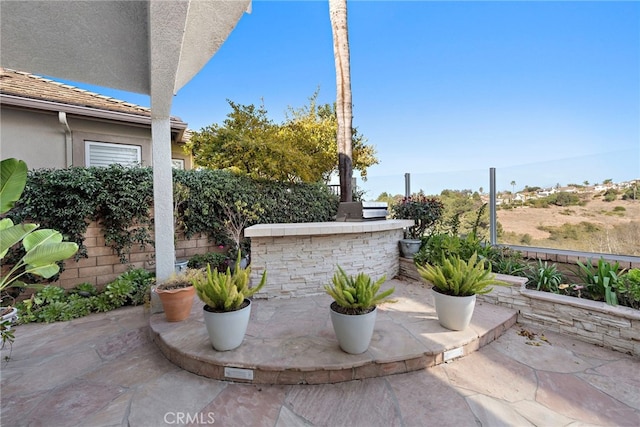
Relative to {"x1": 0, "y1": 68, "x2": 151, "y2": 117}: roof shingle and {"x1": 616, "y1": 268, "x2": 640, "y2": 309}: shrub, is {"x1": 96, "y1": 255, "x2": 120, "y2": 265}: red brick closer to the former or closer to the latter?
{"x1": 0, "y1": 68, "x2": 151, "y2": 117}: roof shingle

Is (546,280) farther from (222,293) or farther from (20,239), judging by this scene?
(20,239)

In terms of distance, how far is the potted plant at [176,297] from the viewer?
2.81 m

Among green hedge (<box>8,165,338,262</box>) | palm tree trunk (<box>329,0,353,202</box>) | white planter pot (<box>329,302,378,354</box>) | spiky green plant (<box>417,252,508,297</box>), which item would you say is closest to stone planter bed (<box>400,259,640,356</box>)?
spiky green plant (<box>417,252,508,297</box>)

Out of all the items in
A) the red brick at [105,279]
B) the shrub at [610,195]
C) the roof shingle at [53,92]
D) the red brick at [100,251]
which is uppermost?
the roof shingle at [53,92]

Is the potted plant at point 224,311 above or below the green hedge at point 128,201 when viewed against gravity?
below

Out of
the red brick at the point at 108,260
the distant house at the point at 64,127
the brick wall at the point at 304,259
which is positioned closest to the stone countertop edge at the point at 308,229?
the brick wall at the point at 304,259

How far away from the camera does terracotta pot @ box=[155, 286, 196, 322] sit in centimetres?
280

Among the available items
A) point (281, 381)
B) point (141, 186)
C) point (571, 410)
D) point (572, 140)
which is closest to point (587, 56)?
point (572, 140)

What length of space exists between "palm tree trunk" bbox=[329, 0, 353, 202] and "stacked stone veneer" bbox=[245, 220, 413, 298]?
146cm

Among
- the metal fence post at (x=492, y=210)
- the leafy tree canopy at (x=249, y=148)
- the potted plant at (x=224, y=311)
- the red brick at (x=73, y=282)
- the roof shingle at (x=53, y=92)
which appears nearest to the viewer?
the potted plant at (x=224, y=311)

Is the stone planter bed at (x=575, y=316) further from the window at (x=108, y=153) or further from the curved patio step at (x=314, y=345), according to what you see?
the window at (x=108, y=153)

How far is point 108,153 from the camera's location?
19.4 feet

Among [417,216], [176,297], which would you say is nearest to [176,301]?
[176,297]

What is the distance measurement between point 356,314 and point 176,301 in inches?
80.1
